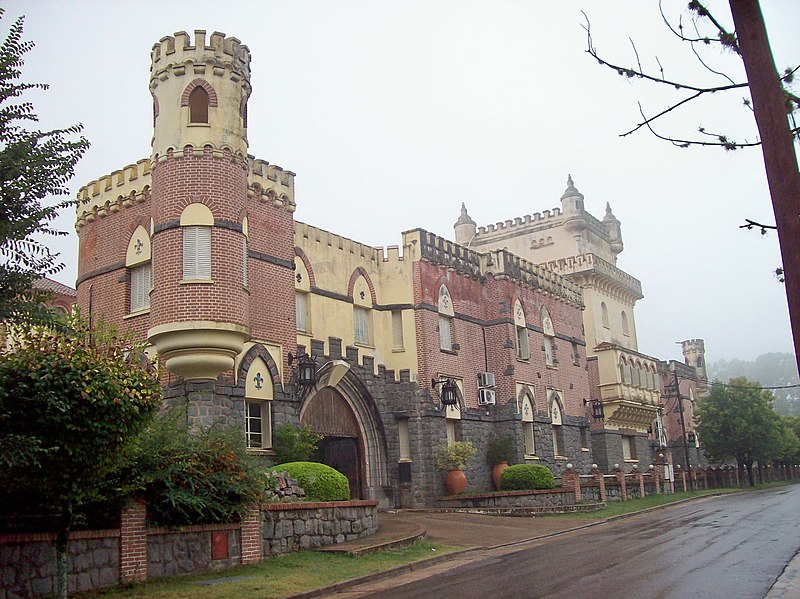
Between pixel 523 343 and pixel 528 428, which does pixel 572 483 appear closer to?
pixel 528 428

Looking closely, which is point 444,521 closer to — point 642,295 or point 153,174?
point 153,174

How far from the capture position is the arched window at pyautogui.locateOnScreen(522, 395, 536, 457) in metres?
35.0

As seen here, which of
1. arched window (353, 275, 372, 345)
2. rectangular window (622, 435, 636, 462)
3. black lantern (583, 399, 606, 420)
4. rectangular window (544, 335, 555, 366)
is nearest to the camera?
arched window (353, 275, 372, 345)

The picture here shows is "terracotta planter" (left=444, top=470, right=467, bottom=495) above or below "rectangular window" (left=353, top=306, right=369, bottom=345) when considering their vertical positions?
below

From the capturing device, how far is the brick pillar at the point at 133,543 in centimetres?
1356

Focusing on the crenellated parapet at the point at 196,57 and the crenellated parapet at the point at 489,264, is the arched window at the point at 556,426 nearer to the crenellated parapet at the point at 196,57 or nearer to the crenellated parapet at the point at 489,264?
the crenellated parapet at the point at 489,264

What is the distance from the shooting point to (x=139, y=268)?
2452 centimetres

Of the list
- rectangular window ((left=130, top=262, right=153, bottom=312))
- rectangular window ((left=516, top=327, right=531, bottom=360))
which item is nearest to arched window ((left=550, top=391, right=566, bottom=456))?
rectangular window ((left=516, top=327, right=531, bottom=360))

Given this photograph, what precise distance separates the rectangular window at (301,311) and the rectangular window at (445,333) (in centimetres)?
663

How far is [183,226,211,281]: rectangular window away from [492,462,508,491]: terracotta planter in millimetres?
15651

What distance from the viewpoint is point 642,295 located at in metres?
53.2

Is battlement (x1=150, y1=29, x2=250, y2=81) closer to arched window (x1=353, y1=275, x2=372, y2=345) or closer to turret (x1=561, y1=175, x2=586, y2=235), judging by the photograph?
arched window (x1=353, y1=275, x2=372, y2=345)

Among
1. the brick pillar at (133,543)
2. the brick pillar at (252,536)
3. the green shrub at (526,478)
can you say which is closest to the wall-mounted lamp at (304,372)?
the brick pillar at (252,536)

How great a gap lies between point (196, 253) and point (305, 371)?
4.76m
